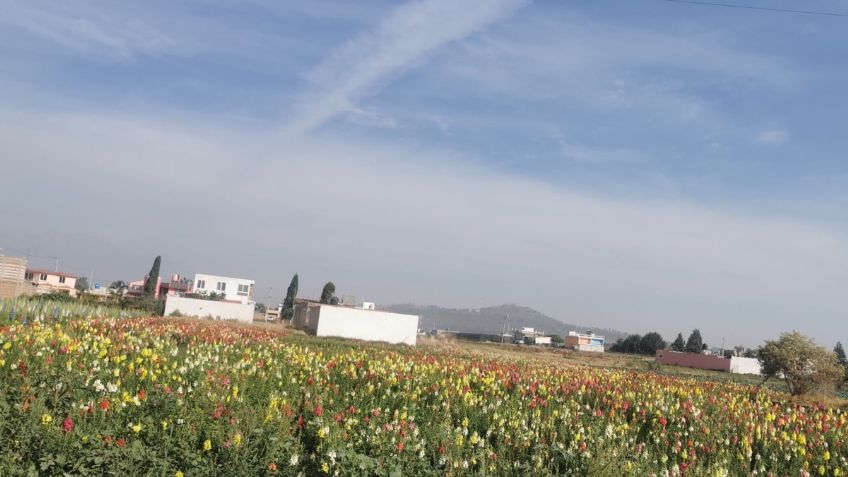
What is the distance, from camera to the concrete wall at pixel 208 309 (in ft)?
159

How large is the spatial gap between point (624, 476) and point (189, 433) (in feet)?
14.5

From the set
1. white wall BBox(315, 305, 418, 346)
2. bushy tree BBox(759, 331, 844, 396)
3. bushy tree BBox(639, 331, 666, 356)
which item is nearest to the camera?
bushy tree BBox(759, 331, 844, 396)

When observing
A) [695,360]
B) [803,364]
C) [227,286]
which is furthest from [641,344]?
[803,364]

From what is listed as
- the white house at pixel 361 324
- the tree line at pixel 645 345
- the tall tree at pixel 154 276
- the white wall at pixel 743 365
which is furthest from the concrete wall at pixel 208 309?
the tree line at pixel 645 345

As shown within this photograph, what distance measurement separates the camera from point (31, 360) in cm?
930

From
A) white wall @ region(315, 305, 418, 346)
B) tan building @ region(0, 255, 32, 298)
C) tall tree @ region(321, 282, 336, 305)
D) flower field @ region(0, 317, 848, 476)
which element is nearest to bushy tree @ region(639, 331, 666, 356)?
tall tree @ region(321, 282, 336, 305)

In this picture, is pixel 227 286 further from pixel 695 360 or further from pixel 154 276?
pixel 695 360

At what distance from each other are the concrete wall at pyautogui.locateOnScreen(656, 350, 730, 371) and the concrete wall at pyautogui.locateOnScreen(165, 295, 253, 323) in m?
44.6

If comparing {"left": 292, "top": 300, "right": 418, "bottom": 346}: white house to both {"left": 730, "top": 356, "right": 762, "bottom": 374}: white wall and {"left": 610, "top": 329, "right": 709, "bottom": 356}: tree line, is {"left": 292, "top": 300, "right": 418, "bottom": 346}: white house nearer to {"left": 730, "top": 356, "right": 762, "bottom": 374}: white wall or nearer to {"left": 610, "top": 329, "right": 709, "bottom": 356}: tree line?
{"left": 730, "top": 356, "right": 762, "bottom": 374}: white wall

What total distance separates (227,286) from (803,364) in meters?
74.5

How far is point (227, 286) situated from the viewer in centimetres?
9038

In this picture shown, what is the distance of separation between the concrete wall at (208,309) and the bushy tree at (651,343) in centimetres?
8879

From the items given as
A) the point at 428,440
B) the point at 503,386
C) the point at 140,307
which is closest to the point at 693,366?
the point at 140,307

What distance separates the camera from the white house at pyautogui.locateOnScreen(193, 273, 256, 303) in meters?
88.0
